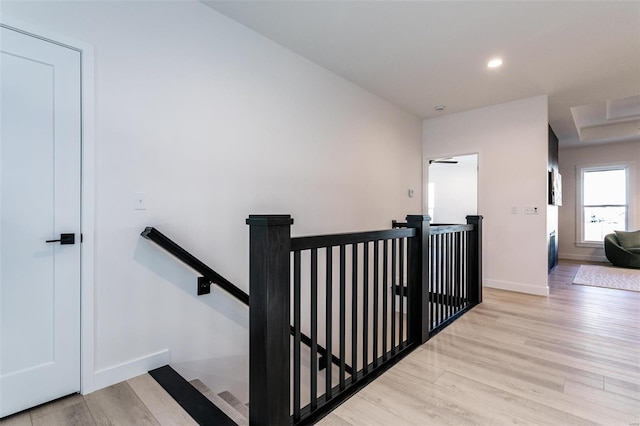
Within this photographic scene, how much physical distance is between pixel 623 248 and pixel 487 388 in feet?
20.5

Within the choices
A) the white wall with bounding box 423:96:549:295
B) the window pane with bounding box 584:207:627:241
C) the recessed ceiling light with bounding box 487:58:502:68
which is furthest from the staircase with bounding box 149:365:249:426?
the window pane with bounding box 584:207:627:241

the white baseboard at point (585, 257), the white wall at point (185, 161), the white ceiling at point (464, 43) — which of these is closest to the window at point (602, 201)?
the white baseboard at point (585, 257)

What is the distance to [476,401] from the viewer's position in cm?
168

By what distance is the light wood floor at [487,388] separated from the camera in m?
1.54

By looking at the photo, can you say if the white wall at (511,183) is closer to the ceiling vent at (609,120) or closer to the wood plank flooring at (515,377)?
the wood plank flooring at (515,377)

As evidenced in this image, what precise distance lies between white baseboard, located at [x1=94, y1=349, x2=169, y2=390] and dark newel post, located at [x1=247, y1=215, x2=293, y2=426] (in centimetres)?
96

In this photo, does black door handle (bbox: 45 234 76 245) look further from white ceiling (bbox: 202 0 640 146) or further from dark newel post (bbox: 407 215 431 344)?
dark newel post (bbox: 407 215 431 344)

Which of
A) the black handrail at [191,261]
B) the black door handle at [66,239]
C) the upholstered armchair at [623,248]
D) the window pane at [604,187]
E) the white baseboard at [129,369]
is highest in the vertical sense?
the window pane at [604,187]

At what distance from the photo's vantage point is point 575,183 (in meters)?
6.96

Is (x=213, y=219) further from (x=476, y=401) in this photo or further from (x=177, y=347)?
(x=476, y=401)

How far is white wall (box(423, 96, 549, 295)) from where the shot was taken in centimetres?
397

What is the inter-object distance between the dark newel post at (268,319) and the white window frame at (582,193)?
8154 millimetres

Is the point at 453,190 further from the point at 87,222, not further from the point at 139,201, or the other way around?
the point at 87,222

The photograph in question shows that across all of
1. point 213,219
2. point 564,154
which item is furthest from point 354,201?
point 564,154
